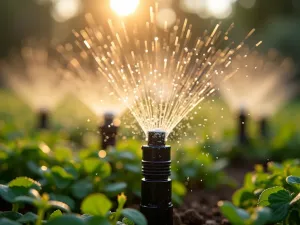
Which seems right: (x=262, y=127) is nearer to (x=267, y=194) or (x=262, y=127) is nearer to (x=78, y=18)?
(x=267, y=194)

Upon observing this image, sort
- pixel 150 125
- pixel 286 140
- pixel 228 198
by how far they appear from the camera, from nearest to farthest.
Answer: pixel 150 125 → pixel 228 198 → pixel 286 140

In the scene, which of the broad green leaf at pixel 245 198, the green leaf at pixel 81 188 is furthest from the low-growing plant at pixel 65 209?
the broad green leaf at pixel 245 198

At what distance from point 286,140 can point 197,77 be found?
4.18m

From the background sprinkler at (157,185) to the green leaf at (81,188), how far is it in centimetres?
76

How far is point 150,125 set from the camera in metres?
3.13

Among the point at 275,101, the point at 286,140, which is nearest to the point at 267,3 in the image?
the point at 275,101

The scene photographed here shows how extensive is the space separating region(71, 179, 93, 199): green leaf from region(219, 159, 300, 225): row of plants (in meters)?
0.96

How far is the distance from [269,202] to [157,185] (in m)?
0.57

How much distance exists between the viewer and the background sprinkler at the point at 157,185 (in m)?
2.82

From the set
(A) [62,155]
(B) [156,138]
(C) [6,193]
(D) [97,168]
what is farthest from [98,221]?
(A) [62,155]

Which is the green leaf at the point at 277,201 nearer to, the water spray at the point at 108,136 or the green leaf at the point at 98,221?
the green leaf at the point at 98,221

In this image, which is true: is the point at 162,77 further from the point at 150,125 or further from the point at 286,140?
the point at 286,140

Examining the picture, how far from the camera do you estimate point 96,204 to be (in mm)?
2176

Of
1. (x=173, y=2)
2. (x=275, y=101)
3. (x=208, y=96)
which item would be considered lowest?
(x=208, y=96)
